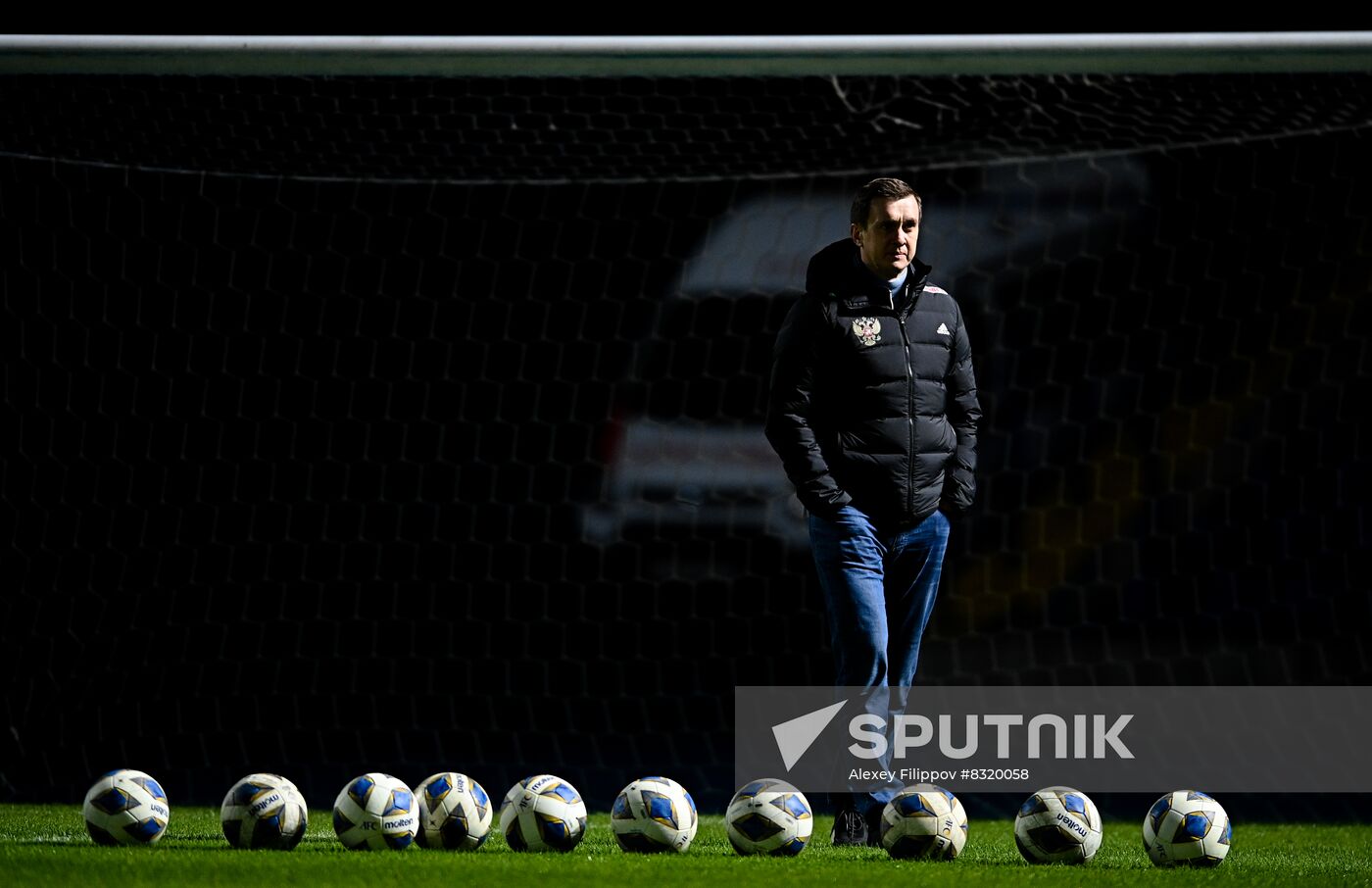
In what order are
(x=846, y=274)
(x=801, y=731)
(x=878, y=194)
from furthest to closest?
(x=801, y=731)
(x=846, y=274)
(x=878, y=194)

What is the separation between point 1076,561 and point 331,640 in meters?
4.12

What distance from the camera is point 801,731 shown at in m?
4.90

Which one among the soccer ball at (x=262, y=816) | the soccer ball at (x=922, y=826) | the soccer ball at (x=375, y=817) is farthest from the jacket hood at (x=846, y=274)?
the soccer ball at (x=262, y=816)

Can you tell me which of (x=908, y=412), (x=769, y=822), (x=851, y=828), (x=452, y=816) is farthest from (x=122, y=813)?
(x=908, y=412)

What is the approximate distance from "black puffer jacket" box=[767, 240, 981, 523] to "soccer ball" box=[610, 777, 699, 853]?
0.82 metres

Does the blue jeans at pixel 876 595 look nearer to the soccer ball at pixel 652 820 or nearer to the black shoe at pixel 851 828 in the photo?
the black shoe at pixel 851 828

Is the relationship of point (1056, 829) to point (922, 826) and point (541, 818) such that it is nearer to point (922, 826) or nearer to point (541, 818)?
point (922, 826)

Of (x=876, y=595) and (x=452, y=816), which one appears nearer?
(x=452, y=816)

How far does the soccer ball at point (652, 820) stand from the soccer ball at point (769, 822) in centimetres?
12

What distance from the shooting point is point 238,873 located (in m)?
3.38

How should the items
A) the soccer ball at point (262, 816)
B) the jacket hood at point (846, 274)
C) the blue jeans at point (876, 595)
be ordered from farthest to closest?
the jacket hood at point (846, 274)
the blue jeans at point (876, 595)
the soccer ball at point (262, 816)

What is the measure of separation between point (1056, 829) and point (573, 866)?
47.1 inches

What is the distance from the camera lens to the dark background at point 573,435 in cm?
692

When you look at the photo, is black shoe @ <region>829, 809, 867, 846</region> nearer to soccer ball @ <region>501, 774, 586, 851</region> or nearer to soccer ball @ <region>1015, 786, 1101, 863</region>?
soccer ball @ <region>1015, 786, 1101, 863</region>
